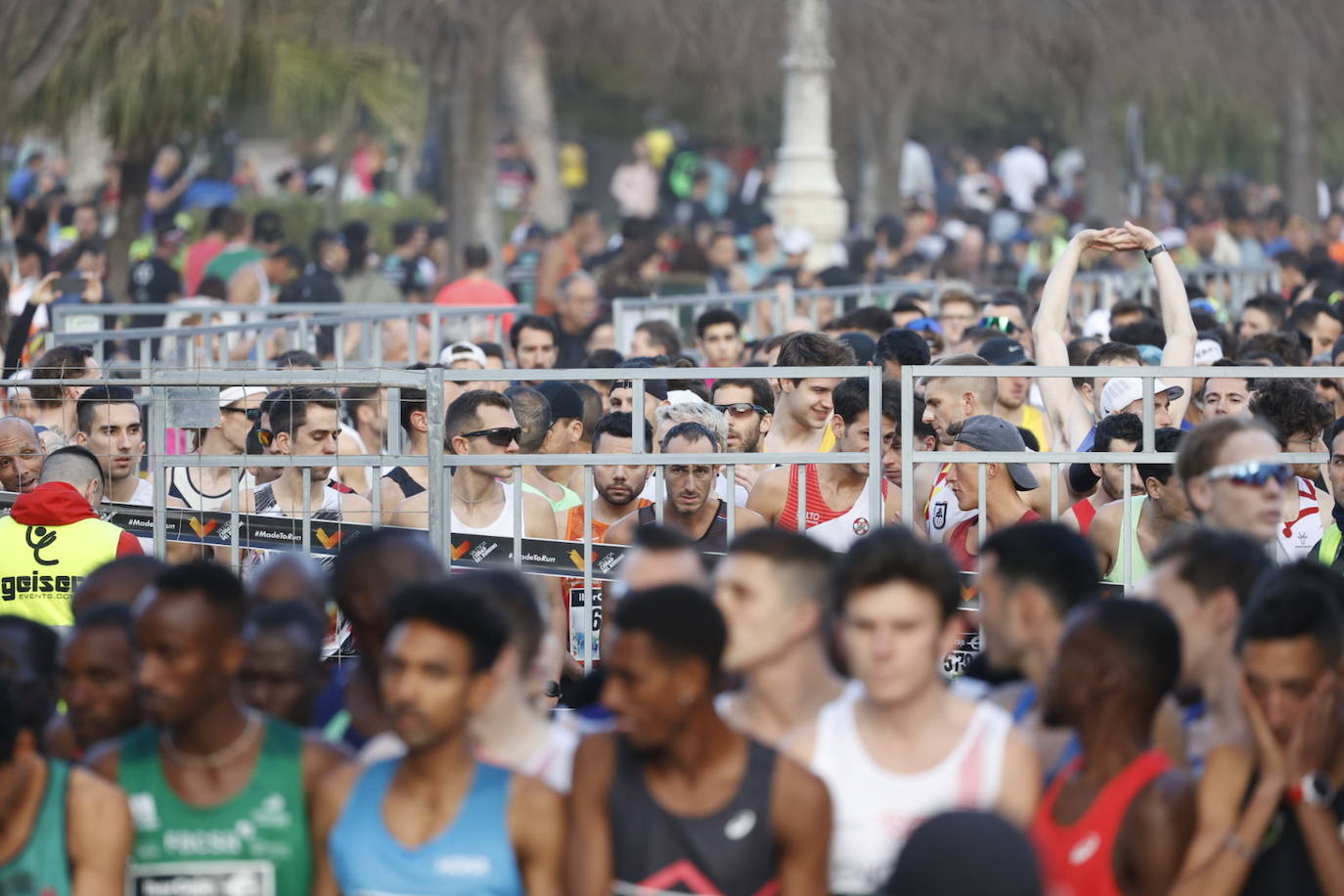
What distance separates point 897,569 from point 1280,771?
2.88ft

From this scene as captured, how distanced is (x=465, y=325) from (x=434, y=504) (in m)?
8.04

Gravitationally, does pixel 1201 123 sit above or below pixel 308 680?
above

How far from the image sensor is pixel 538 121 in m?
33.8

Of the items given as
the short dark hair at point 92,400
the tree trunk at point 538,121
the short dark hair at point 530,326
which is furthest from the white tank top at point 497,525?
Answer: the tree trunk at point 538,121

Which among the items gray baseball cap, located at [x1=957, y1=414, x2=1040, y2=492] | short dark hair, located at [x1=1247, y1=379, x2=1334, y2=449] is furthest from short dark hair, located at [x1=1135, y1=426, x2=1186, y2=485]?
short dark hair, located at [x1=1247, y1=379, x2=1334, y2=449]

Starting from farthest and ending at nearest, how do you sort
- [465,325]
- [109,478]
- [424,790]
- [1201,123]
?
[1201,123], [465,325], [109,478], [424,790]

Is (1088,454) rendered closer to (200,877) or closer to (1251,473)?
(1251,473)

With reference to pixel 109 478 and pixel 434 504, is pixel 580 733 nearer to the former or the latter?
pixel 434 504

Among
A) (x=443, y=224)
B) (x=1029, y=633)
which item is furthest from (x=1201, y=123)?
(x=1029, y=633)

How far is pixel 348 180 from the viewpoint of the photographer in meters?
38.6

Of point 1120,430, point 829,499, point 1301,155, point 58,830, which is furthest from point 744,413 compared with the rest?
point 1301,155

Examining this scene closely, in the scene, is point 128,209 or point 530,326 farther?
point 128,209

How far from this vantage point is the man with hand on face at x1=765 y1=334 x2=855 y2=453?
9.18m

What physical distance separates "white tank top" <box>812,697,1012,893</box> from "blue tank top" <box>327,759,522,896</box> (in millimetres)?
659
